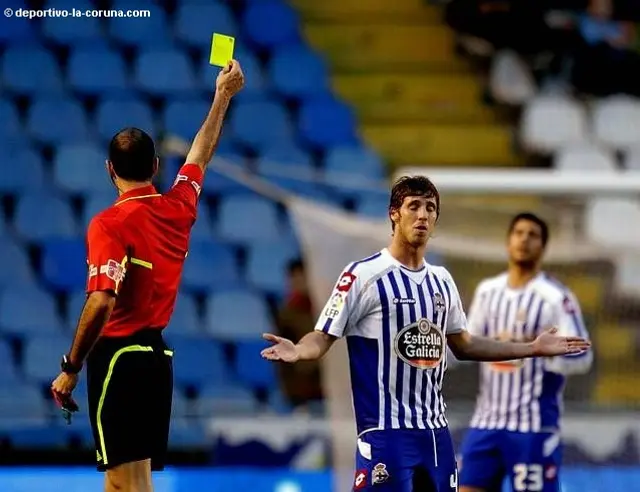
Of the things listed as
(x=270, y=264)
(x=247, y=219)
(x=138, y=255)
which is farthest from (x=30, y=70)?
(x=138, y=255)

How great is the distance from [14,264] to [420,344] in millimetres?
5116

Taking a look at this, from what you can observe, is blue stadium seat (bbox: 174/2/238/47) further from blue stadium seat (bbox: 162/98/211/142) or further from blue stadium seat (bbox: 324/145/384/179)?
blue stadium seat (bbox: 324/145/384/179)

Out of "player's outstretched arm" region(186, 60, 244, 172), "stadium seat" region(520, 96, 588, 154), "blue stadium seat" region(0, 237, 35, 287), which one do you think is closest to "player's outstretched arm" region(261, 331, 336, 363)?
"player's outstretched arm" region(186, 60, 244, 172)

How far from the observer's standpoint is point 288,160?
10062 millimetres

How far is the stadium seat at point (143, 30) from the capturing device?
1034cm

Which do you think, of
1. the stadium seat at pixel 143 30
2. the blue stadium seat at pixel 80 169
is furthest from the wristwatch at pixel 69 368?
the stadium seat at pixel 143 30

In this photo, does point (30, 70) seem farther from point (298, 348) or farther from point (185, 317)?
point (298, 348)

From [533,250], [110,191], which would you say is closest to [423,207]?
[533,250]

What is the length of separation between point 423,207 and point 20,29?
5798 mm

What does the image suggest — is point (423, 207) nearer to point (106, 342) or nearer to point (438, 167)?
point (106, 342)

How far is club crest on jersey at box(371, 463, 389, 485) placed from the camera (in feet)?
16.1

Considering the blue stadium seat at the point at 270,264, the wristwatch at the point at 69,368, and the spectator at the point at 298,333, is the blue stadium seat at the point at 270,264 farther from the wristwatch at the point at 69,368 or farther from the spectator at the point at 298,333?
the wristwatch at the point at 69,368

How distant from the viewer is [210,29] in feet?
34.4

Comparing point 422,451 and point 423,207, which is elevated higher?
point 423,207
